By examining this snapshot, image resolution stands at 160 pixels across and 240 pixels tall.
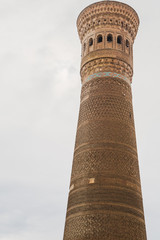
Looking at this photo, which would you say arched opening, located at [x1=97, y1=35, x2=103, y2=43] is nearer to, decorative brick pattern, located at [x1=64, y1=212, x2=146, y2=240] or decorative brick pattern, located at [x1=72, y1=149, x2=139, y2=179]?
decorative brick pattern, located at [x1=72, y1=149, x2=139, y2=179]

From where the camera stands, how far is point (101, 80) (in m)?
11.3

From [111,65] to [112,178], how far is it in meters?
4.23

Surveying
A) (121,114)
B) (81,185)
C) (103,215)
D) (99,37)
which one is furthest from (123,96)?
(103,215)

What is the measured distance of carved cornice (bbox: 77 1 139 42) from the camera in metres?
12.4

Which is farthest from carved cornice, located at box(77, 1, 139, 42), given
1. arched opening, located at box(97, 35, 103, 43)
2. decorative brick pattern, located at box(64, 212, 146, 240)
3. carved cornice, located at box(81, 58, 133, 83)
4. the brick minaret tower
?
decorative brick pattern, located at box(64, 212, 146, 240)

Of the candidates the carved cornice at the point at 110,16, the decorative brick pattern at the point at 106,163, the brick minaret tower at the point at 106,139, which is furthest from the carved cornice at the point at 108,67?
the decorative brick pattern at the point at 106,163

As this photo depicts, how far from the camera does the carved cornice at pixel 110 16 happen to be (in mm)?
12359

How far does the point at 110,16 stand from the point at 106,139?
5.10 m

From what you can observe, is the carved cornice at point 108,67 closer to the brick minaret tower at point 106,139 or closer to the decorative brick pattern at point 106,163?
the brick minaret tower at point 106,139

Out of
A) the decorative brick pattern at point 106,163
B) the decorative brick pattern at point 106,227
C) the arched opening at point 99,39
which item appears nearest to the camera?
the decorative brick pattern at point 106,227

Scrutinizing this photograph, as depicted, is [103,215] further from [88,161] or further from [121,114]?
[121,114]

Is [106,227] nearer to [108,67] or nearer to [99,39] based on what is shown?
[108,67]

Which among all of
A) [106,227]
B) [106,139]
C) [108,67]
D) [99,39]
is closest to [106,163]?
[106,139]

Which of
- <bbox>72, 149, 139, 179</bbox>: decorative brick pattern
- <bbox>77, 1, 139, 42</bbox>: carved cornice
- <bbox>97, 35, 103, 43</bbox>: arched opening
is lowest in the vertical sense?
<bbox>72, 149, 139, 179</bbox>: decorative brick pattern
